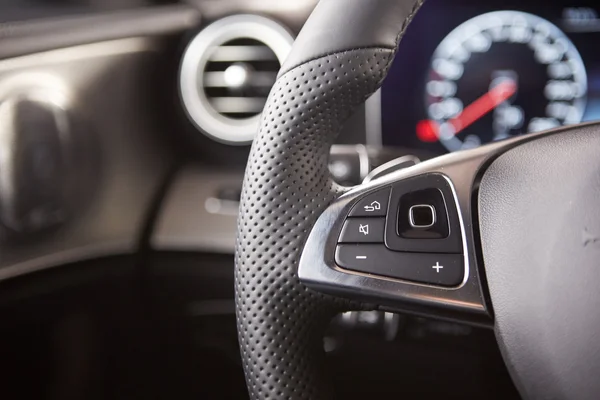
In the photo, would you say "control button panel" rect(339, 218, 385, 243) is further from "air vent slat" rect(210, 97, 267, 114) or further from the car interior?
"air vent slat" rect(210, 97, 267, 114)

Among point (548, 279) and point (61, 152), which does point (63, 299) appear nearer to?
point (61, 152)

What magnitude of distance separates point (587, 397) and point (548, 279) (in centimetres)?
8

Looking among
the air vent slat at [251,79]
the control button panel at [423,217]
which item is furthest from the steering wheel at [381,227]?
the air vent slat at [251,79]

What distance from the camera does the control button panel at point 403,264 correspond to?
0.53 metres

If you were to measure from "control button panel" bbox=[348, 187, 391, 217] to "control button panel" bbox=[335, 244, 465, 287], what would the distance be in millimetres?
23

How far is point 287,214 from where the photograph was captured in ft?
1.81

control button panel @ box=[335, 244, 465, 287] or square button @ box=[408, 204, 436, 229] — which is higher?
square button @ box=[408, 204, 436, 229]

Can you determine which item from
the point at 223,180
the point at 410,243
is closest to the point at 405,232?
the point at 410,243

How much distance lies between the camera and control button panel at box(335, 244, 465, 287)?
528 mm

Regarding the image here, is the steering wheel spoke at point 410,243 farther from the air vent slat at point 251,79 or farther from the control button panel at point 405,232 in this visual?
the air vent slat at point 251,79

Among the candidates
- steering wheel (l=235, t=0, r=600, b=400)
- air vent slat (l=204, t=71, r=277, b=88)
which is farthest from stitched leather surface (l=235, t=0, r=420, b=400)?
air vent slat (l=204, t=71, r=277, b=88)

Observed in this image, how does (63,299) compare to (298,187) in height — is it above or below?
below

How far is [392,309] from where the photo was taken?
0.55 meters

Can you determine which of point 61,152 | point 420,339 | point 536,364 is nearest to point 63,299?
point 61,152
